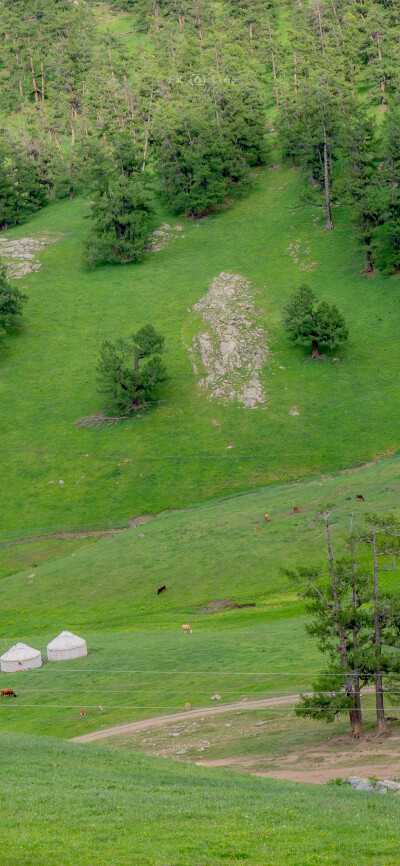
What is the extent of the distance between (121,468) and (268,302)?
32.3 meters

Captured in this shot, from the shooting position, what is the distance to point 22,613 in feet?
205

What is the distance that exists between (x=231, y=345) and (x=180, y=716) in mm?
61482

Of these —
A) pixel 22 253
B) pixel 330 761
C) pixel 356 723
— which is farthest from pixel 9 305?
pixel 330 761

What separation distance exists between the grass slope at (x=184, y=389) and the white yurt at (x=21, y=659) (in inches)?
1023

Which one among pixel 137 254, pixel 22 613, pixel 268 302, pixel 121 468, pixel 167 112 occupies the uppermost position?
pixel 167 112

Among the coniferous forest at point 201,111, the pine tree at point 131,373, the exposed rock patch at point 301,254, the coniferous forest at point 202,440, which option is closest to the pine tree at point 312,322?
the coniferous forest at point 202,440

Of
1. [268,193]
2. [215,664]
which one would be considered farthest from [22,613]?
[268,193]

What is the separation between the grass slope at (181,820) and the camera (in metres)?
18.1

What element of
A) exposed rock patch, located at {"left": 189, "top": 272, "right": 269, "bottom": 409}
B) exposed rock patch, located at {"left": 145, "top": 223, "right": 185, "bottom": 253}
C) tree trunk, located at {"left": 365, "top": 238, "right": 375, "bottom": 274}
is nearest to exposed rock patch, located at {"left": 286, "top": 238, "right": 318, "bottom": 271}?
tree trunk, located at {"left": 365, "top": 238, "right": 375, "bottom": 274}

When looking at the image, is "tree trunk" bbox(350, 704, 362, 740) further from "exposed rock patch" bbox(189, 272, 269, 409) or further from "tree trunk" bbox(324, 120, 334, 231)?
"tree trunk" bbox(324, 120, 334, 231)

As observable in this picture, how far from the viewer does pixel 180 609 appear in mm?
57594

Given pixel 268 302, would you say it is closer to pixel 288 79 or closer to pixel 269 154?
pixel 269 154

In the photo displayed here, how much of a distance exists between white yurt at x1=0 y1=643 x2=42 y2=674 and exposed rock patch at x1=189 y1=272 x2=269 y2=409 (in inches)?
1752

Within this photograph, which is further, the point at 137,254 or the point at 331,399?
the point at 137,254
